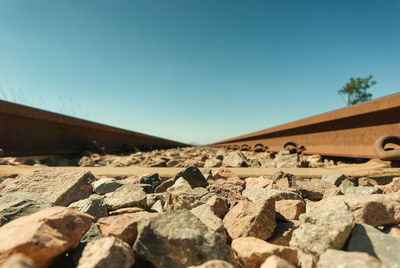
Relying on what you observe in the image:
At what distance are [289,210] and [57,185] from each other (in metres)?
1.49

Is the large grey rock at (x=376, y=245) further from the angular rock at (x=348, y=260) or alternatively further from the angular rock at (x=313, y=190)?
the angular rock at (x=313, y=190)

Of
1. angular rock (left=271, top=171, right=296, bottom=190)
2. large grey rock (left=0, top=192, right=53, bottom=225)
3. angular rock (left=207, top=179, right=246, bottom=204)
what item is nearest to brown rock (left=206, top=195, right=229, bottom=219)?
angular rock (left=207, top=179, right=246, bottom=204)

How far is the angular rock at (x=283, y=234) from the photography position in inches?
39.8

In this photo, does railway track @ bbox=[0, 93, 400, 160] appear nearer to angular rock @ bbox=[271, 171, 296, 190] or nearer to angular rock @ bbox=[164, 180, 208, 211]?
angular rock @ bbox=[271, 171, 296, 190]

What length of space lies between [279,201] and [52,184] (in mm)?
1497

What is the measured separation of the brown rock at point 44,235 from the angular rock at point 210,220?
0.49 metres

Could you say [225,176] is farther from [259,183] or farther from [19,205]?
[19,205]

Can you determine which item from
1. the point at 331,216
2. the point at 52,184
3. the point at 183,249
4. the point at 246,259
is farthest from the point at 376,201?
the point at 52,184

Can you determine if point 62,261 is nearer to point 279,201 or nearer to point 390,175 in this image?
→ point 279,201

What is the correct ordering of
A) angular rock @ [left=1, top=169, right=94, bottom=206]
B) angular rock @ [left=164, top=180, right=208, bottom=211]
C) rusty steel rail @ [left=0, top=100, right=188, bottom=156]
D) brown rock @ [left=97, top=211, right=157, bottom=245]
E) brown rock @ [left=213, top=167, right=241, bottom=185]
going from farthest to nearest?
rusty steel rail @ [left=0, top=100, right=188, bottom=156] < brown rock @ [left=213, top=167, right=241, bottom=185] < angular rock @ [left=1, top=169, right=94, bottom=206] < angular rock @ [left=164, top=180, right=208, bottom=211] < brown rock @ [left=97, top=211, right=157, bottom=245]

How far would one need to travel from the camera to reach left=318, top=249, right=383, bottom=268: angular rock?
63 cm

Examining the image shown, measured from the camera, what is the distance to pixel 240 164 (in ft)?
9.82

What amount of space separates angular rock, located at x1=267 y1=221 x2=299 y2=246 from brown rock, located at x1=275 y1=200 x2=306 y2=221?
0.19ft

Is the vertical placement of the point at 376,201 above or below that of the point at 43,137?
below
